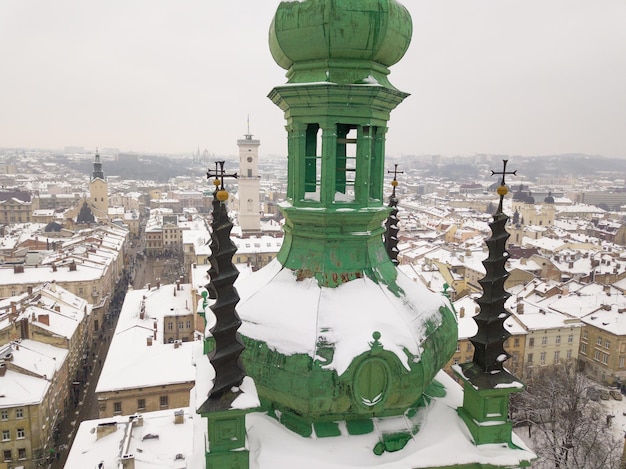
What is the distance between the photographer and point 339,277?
866 centimetres

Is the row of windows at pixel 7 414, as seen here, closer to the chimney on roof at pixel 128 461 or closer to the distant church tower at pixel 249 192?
the chimney on roof at pixel 128 461

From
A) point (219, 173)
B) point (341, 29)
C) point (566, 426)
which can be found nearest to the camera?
point (219, 173)

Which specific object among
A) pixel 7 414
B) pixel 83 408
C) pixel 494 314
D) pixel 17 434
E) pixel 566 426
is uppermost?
pixel 494 314

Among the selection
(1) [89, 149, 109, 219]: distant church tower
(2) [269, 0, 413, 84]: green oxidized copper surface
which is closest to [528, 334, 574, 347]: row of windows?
(2) [269, 0, 413, 84]: green oxidized copper surface

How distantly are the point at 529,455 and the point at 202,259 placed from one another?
71.3 meters

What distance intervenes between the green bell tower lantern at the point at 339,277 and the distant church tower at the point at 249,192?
90732mm

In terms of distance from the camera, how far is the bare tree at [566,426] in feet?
103

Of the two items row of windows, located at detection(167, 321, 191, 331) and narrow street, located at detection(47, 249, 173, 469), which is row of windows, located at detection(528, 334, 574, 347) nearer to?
row of windows, located at detection(167, 321, 191, 331)

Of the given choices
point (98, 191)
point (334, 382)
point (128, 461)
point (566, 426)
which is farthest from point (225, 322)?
point (98, 191)

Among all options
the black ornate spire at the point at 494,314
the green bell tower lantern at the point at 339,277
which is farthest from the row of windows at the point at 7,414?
the black ornate spire at the point at 494,314

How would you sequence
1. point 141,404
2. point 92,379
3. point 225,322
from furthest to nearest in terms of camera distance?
point 92,379 < point 141,404 < point 225,322

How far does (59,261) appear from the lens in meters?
69.9

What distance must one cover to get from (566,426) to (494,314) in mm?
Result: 31976

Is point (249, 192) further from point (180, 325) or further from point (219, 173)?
point (219, 173)
